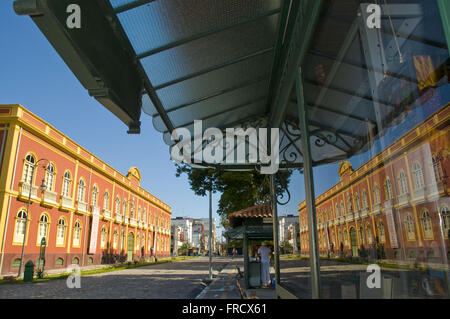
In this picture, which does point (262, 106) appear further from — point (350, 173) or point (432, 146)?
point (432, 146)

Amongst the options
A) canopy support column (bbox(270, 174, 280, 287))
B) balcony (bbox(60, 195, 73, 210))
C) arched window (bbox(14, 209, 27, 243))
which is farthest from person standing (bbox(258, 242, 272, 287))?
balcony (bbox(60, 195, 73, 210))

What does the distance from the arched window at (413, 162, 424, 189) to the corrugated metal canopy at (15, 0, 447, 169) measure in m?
0.38

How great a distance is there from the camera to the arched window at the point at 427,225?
1854 mm

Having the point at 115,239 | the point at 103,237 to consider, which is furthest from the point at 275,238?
the point at 115,239

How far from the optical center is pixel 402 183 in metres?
2.04

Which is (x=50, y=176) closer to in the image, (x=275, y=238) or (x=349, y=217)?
(x=275, y=238)

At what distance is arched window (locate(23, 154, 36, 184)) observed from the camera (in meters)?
19.2

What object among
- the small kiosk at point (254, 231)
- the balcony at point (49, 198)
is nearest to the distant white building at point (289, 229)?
the small kiosk at point (254, 231)

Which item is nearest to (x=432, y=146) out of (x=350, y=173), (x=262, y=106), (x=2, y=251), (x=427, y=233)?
(x=427, y=233)

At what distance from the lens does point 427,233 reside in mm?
1869

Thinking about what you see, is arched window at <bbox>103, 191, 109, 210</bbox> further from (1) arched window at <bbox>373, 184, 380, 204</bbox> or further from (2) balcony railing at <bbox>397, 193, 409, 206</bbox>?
(2) balcony railing at <bbox>397, 193, 409, 206</bbox>

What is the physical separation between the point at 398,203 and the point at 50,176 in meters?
23.7

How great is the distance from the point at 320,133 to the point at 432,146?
1.10m

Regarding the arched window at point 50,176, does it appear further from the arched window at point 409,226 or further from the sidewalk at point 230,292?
the arched window at point 409,226
